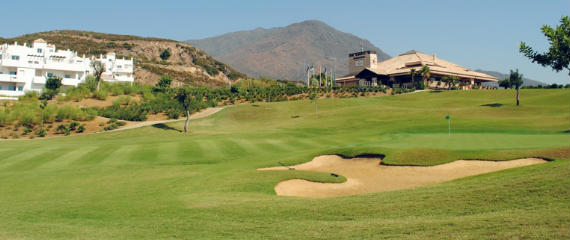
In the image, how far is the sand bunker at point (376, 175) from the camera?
20.3 m

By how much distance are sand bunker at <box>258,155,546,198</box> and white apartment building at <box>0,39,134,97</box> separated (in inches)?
3158

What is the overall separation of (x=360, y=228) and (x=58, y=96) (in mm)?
80769

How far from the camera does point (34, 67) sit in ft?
287

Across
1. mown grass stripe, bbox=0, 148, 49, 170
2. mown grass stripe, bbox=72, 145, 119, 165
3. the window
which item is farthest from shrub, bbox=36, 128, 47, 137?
the window

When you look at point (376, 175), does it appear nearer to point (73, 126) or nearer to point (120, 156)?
point (120, 156)

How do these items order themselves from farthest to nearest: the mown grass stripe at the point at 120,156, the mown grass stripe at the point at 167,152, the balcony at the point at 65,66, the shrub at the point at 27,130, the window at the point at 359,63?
the window at the point at 359,63 → the balcony at the point at 65,66 → the shrub at the point at 27,130 → the mown grass stripe at the point at 167,152 → the mown grass stripe at the point at 120,156

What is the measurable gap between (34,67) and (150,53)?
287 ft

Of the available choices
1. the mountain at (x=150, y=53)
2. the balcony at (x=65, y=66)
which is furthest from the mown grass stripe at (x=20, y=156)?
the mountain at (x=150, y=53)

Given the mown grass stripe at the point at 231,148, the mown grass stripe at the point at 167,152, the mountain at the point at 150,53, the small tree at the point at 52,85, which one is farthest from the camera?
the mountain at the point at 150,53

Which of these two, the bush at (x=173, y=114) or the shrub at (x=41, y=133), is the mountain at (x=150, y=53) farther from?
the shrub at (x=41, y=133)

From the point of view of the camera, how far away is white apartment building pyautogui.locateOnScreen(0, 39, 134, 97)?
85.2m

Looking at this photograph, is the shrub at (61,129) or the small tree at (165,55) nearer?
the shrub at (61,129)

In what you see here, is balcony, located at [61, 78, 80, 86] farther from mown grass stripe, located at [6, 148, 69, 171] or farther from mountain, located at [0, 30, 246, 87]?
mown grass stripe, located at [6, 148, 69, 171]

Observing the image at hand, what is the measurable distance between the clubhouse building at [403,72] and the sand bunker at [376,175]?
3093 inches
